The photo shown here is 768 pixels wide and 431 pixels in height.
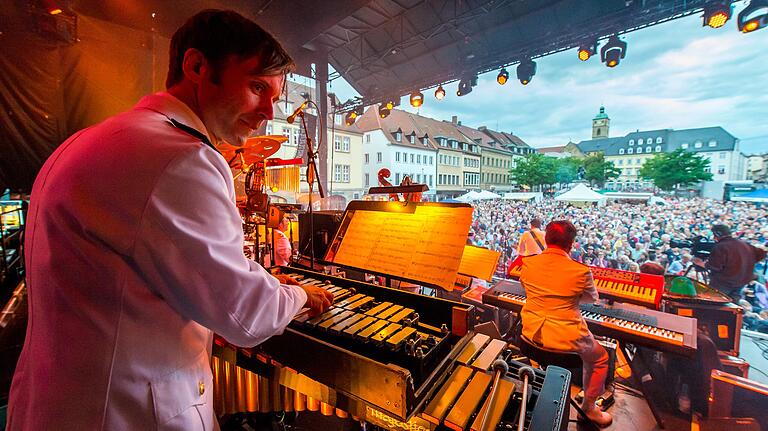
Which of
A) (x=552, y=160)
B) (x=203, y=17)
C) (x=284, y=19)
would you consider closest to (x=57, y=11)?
(x=284, y=19)

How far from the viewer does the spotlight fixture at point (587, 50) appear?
577cm

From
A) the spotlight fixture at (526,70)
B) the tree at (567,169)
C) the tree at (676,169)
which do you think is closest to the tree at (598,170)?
the tree at (567,169)

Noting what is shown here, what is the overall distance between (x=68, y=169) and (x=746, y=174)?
27.0ft

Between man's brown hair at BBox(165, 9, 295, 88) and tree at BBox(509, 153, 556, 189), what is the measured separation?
8.48 meters

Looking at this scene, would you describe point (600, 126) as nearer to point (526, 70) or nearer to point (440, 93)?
point (526, 70)

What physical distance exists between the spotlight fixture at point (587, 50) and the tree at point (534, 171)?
9.21ft

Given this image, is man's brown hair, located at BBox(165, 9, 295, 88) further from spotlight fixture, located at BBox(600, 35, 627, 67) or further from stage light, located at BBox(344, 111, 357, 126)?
stage light, located at BBox(344, 111, 357, 126)

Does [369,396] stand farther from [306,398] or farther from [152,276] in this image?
[152,276]

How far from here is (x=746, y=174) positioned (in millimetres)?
5262

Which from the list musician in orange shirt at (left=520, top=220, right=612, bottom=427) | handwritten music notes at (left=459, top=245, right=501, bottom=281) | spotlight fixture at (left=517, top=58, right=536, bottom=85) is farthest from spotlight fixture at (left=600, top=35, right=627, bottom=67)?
handwritten music notes at (left=459, top=245, right=501, bottom=281)

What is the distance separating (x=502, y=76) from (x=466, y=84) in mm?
808

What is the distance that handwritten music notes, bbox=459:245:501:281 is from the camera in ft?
9.34

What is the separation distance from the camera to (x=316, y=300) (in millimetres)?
1300

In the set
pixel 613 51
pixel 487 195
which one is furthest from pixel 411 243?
pixel 487 195
